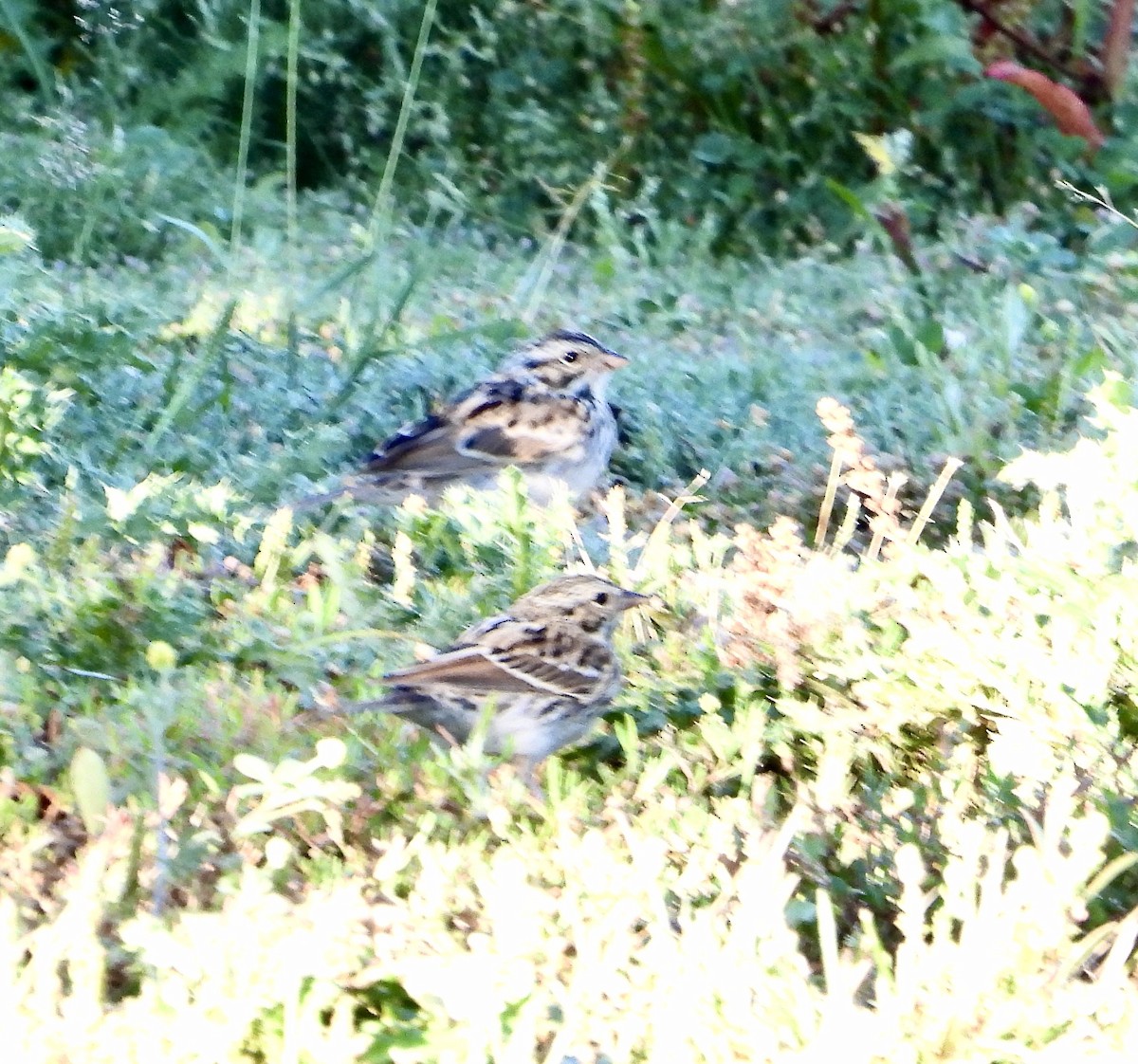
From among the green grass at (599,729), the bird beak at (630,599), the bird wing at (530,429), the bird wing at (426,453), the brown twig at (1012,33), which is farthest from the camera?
the brown twig at (1012,33)

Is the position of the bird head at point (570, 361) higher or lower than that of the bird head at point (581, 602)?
lower

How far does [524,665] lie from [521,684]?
0.23 ft

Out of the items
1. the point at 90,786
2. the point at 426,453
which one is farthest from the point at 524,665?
the point at 426,453

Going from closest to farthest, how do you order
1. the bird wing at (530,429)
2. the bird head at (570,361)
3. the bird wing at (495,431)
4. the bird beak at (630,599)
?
1. the bird beak at (630,599)
2. the bird wing at (495,431)
3. the bird wing at (530,429)
4. the bird head at (570,361)

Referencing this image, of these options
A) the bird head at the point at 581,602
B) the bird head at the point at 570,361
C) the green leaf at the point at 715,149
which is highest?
the green leaf at the point at 715,149

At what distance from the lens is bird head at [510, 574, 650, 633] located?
489 centimetres

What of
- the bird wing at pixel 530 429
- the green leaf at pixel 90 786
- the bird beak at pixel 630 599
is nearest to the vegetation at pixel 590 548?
the green leaf at pixel 90 786

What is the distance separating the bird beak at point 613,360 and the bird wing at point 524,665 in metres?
2.45

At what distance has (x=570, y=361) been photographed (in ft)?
23.3

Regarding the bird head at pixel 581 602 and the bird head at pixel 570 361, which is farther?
the bird head at pixel 570 361

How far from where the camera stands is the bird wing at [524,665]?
4551 millimetres

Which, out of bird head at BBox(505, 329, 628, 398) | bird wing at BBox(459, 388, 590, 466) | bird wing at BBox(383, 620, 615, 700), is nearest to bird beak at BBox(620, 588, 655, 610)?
bird wing at BBox(383, 620, 615, 700)

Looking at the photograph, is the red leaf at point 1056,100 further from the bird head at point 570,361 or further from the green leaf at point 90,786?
the green leaf at point 90,786

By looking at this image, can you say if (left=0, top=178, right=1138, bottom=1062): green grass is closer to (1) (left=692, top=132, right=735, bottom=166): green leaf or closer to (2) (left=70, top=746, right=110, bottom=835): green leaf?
(2) (left=70, top=746, right=110, bottom=835): green leaf
